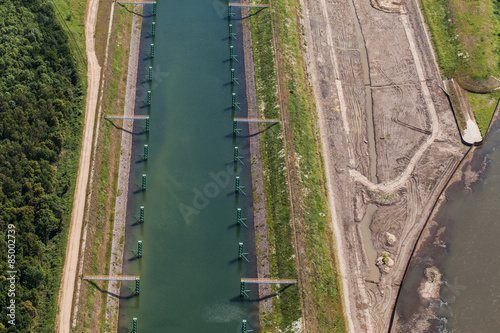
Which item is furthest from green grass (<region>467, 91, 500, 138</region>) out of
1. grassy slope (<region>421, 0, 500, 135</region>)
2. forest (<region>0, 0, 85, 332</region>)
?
forest (<region>0, 0, 85, 332</region>)

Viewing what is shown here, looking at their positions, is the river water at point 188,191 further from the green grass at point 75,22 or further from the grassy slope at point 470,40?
the grassy slope at point 470,40

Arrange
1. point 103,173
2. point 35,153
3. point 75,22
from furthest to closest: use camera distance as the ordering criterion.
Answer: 1. point 75,22
2. point 103,173
3. point 35,153

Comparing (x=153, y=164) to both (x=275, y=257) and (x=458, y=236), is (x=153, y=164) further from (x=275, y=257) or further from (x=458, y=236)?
(x=458, y=236)

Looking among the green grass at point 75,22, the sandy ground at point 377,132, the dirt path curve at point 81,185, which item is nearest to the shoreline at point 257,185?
the sandy ground at point 377,132
